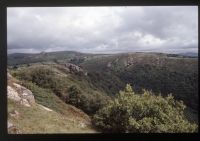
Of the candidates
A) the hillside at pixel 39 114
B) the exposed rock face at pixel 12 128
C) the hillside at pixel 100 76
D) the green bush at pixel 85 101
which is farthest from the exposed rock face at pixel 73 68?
the exposed rock face at pixel 12 128

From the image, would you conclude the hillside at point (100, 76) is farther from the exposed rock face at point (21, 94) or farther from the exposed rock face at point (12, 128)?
the exposed rock face at point (12, 128)

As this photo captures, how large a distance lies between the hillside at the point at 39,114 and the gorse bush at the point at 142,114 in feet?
0.96

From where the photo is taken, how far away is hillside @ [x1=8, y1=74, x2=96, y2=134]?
604 cm

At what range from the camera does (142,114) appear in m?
6.11

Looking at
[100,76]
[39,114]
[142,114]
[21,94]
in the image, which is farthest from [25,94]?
[142,114]

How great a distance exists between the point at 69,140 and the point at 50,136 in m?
0.23

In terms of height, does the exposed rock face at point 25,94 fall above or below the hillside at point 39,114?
above

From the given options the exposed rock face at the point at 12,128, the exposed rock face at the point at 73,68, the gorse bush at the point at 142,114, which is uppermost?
the exposed rock face at the point at 73,68

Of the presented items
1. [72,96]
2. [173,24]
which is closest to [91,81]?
[72,96]

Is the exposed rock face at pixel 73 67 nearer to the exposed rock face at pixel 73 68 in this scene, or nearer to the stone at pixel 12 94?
the exposed rock face at pixel 73 68

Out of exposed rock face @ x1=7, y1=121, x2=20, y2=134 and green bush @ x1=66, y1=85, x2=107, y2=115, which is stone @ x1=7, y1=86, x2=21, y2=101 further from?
green bush @ x1=66, y1=85, x2=107, y2=115

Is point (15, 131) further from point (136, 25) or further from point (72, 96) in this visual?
point (136, 25)

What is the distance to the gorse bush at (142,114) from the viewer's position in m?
6.11

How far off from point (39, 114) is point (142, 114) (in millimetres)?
1198
